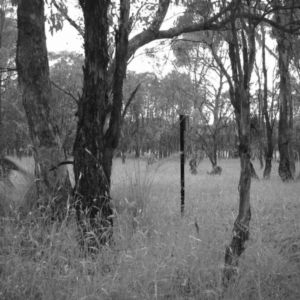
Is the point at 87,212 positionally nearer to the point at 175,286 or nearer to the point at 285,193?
the point at 175,286

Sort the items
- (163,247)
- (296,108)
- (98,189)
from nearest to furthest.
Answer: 1. (163,247)
2. (98,189)
3. (296,108)

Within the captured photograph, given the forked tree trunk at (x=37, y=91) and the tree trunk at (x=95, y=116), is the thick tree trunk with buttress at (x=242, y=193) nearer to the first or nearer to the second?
the tree trunk at (x=95, y=116)

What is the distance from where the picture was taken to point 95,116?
451 centimetres

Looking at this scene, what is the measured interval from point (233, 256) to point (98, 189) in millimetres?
1724

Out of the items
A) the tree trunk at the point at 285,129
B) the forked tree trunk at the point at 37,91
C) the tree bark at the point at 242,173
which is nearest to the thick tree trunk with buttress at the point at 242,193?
the tree bark at the point at 242,173

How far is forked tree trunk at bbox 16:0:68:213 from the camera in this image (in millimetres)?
5621

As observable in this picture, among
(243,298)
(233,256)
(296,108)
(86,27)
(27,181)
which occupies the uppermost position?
(296,108)

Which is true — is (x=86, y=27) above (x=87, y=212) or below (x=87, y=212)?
above

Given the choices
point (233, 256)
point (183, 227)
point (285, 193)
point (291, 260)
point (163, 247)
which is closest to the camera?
point (233, 256)

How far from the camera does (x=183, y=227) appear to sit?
4883 millimetres

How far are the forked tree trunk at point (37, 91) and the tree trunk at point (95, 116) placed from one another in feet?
3.94

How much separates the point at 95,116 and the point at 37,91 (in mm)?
1563

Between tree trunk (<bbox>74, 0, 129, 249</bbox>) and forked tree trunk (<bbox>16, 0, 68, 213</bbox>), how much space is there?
120 cm

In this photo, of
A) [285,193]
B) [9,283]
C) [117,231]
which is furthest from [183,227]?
[285,193]
